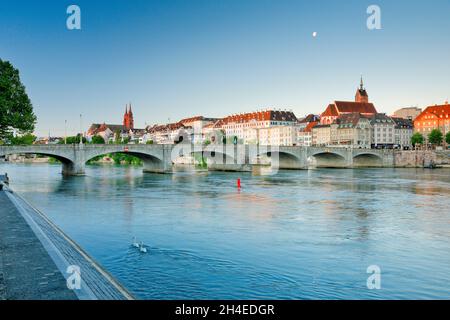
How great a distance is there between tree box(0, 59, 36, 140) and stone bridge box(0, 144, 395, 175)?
31.1 ft

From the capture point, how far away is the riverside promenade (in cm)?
860

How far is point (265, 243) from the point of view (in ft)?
58.3

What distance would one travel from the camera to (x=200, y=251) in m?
16.3

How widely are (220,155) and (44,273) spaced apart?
71534 millimetres

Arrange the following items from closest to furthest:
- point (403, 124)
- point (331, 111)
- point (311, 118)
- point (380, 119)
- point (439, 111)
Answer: point (439, 111), point (380, 119), point (403, 124), point (331, 111), point (311, 118)

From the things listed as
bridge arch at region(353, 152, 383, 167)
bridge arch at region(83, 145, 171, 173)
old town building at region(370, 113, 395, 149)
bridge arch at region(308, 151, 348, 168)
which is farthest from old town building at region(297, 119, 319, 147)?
bridge arch at region(83, 145, 171, 173)

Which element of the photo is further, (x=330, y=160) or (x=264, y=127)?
(x=264, y=127)

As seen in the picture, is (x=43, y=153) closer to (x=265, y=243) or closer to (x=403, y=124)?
(x=265, y=243)

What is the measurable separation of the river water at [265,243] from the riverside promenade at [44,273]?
124cm

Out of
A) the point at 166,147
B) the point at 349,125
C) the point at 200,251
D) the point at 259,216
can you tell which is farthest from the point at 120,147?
the point at 349,125

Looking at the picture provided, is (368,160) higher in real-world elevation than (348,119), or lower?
lower

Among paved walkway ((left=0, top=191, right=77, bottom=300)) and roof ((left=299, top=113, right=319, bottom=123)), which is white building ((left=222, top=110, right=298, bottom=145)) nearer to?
roof ((left=299, top=113, right=319, bottom=123))

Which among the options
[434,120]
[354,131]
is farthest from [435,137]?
[354,131]

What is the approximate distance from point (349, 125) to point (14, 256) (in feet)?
409
